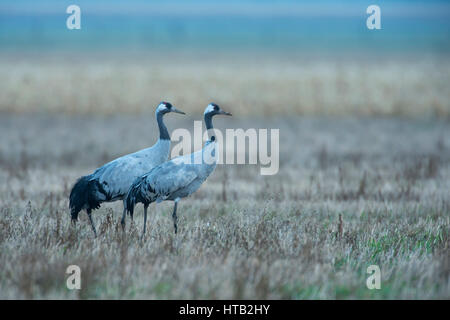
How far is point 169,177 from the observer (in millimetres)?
8508

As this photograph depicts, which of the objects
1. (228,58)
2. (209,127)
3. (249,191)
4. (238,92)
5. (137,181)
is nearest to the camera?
(137,181)

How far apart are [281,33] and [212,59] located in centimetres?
3319

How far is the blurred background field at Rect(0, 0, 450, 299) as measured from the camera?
6.34m

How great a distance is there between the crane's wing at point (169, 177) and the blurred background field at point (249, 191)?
1.66ft

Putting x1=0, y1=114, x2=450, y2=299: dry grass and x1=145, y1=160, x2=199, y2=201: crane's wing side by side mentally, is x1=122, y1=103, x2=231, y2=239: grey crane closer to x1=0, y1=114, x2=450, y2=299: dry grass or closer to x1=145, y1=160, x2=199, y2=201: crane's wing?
x1=145, y1=160, x2=199, y2=201: crane's wing

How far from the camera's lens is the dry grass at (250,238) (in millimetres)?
6223

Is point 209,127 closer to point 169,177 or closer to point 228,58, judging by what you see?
point 169,177

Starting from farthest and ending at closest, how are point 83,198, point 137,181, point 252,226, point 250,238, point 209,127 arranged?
1. point 209,127
2. point 137,181
3. point 83,198
4. point 252,226
5. point 250,238

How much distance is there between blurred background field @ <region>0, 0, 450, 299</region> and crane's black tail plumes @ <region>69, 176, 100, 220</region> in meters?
0.29

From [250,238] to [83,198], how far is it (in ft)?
7.06

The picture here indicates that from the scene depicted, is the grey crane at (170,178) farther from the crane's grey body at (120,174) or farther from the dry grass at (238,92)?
the dry grass at (238,92)

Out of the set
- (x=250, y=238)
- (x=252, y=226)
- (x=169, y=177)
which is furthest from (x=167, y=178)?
(x=250, y=238)

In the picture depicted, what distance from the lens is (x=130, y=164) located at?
856 cm

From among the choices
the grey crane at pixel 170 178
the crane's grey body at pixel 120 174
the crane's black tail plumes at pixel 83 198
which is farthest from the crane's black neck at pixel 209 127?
the crane's black tail plumes at pixel 83 198
